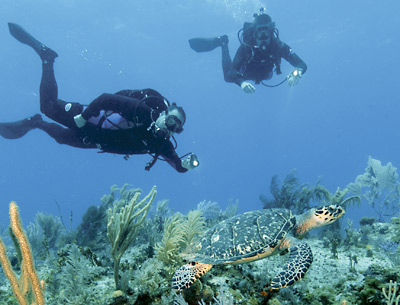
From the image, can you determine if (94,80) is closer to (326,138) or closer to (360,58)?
(360,58)

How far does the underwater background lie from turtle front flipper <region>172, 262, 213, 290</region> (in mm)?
4332

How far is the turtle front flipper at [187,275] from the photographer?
11.0 feet

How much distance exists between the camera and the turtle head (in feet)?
13.9

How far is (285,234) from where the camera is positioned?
13.3 ft

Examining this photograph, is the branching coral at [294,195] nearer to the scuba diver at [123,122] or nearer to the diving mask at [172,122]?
the scuba diver at [123,122]

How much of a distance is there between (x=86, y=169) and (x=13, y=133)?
306ft

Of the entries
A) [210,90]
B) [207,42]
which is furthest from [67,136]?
[210,90]

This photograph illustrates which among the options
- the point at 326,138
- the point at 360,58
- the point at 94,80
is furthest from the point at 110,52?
the point at 326,138

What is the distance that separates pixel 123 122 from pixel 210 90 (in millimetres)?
50287

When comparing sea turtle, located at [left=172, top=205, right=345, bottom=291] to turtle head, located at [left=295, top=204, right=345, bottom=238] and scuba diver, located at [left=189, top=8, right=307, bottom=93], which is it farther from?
scuba diver, located at [left=189, top=8, right=307, bottom=93]

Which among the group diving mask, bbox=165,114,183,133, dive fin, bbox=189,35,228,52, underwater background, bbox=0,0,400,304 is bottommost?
diving mask, bbox=165,114,183,133

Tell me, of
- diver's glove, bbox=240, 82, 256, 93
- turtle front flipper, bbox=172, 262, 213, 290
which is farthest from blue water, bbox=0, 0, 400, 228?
turtle front flipper, bbox=172, 262, 213, 290

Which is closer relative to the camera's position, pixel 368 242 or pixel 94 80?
pixel 368 242

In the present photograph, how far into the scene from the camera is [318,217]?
4.29 m
